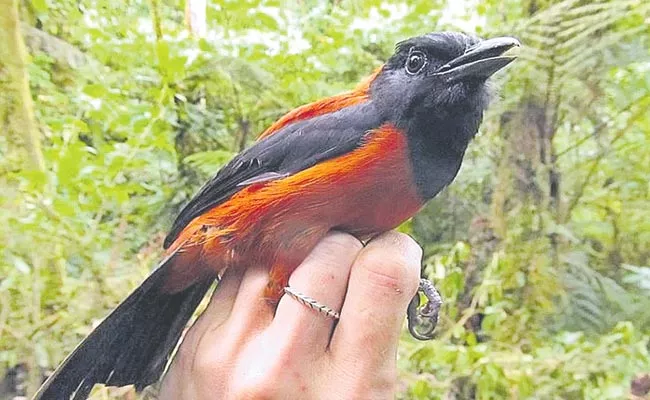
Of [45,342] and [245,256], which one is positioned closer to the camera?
[245,256]

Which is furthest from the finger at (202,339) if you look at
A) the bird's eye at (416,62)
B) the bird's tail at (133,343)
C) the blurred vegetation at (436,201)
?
the blurred vegetation at (436,201)

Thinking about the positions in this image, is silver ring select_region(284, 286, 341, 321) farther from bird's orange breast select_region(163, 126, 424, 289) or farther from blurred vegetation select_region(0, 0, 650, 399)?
blurred vegetation select_region(0, 0, 650, 399)

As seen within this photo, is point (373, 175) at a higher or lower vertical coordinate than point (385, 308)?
higher

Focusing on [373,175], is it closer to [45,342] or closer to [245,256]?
[245,256]

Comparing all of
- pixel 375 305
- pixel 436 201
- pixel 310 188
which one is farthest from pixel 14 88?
pixel 375 305

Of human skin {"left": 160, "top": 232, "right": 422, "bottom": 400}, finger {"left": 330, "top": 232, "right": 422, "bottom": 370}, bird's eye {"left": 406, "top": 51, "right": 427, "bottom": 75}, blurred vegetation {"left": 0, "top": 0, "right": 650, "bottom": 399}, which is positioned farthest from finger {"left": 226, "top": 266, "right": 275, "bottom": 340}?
blurred vegetation {"left": 0, "top": 0, "right": 650, "bottom": 399}

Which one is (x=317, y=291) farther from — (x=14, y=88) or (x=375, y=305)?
(x=14, y=88)

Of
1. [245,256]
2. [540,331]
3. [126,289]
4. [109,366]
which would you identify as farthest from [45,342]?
[540,331]

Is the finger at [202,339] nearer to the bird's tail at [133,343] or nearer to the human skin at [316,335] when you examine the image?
the human skin at [316,335]
